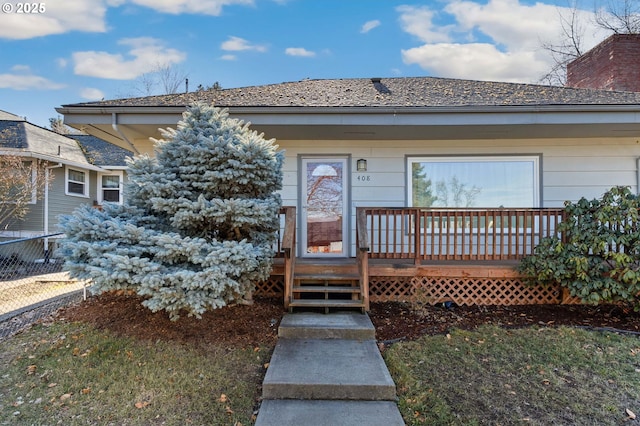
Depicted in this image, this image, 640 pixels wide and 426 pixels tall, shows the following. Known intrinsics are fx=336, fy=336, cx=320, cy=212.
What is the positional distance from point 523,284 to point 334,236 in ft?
11.0

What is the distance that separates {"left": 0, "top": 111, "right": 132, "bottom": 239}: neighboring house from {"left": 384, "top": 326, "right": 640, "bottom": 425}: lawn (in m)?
9.42

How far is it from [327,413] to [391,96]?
5.61m

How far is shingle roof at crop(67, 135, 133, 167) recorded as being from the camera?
1266 cm

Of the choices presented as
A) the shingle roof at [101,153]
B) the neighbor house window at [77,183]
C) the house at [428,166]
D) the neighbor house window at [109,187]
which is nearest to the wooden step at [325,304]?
the house at [428,166]

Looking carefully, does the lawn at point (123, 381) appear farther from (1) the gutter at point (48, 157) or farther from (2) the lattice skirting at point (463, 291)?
(1) the gutter at point (48, 157)

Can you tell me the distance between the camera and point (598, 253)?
475 centimetres

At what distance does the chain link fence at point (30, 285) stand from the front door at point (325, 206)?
3.97 m

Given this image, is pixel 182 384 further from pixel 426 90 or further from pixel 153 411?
pixel 426 90

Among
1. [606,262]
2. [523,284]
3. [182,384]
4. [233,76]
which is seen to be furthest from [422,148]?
[233,76]

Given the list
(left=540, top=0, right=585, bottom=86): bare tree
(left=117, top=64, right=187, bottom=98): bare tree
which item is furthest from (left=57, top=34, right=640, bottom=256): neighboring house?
(left=117, top=64, right=187, bottom=98): bare tree

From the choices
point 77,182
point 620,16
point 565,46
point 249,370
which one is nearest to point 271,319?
point 249,370

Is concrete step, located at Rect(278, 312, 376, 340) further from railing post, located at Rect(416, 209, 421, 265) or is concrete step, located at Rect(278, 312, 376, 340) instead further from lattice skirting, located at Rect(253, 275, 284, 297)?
railing post, located at Rect(416, 209, 421, 265)

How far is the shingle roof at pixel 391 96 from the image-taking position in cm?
577

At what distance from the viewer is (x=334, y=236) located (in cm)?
667
